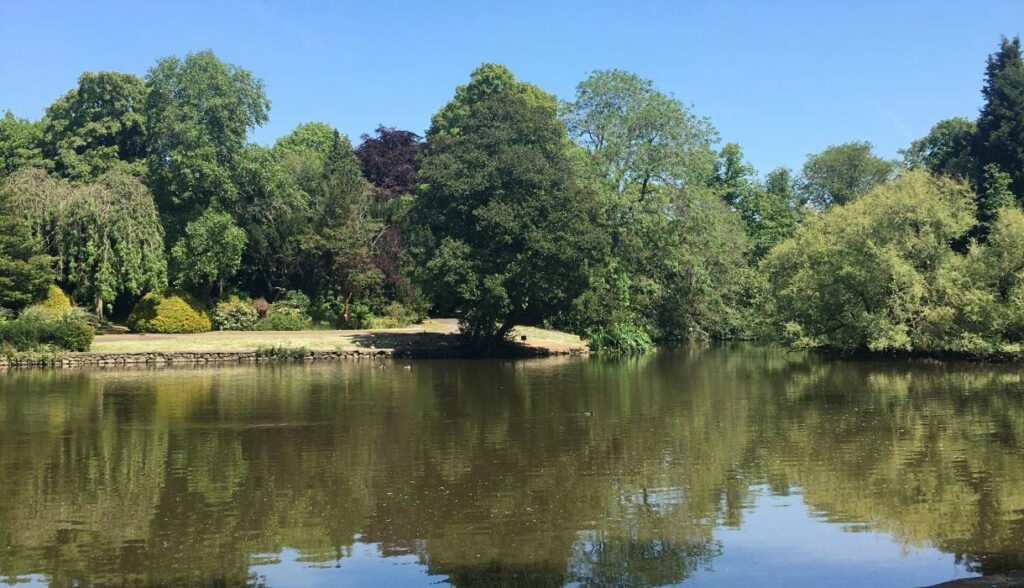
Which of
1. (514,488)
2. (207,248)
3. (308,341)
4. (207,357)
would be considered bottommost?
(514,488)

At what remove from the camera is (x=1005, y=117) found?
5191cm

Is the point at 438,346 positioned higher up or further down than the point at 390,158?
further down

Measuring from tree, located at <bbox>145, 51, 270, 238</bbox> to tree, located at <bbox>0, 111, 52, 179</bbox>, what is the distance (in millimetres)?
6490

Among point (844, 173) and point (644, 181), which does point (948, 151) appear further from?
point (644, 181)

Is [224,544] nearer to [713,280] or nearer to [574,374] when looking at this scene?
[574,374]

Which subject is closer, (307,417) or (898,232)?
(307,417)

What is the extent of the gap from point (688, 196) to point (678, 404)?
27.8m

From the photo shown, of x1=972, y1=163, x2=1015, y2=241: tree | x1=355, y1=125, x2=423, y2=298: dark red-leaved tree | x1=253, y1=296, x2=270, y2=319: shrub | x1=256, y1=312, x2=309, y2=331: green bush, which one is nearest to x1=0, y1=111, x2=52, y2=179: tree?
x1=253, y1=296, x2=270, y2=319: shrub

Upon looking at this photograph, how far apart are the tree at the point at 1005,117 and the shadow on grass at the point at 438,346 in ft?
102

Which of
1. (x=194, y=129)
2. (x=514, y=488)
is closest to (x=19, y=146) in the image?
(x=194, y=129)

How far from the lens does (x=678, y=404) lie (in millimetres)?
22797

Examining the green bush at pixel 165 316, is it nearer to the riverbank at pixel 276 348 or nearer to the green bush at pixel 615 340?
the riverbank at pixel 276 348

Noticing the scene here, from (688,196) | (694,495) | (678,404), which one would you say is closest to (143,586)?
(694,495)

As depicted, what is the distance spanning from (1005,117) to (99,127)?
176ft
